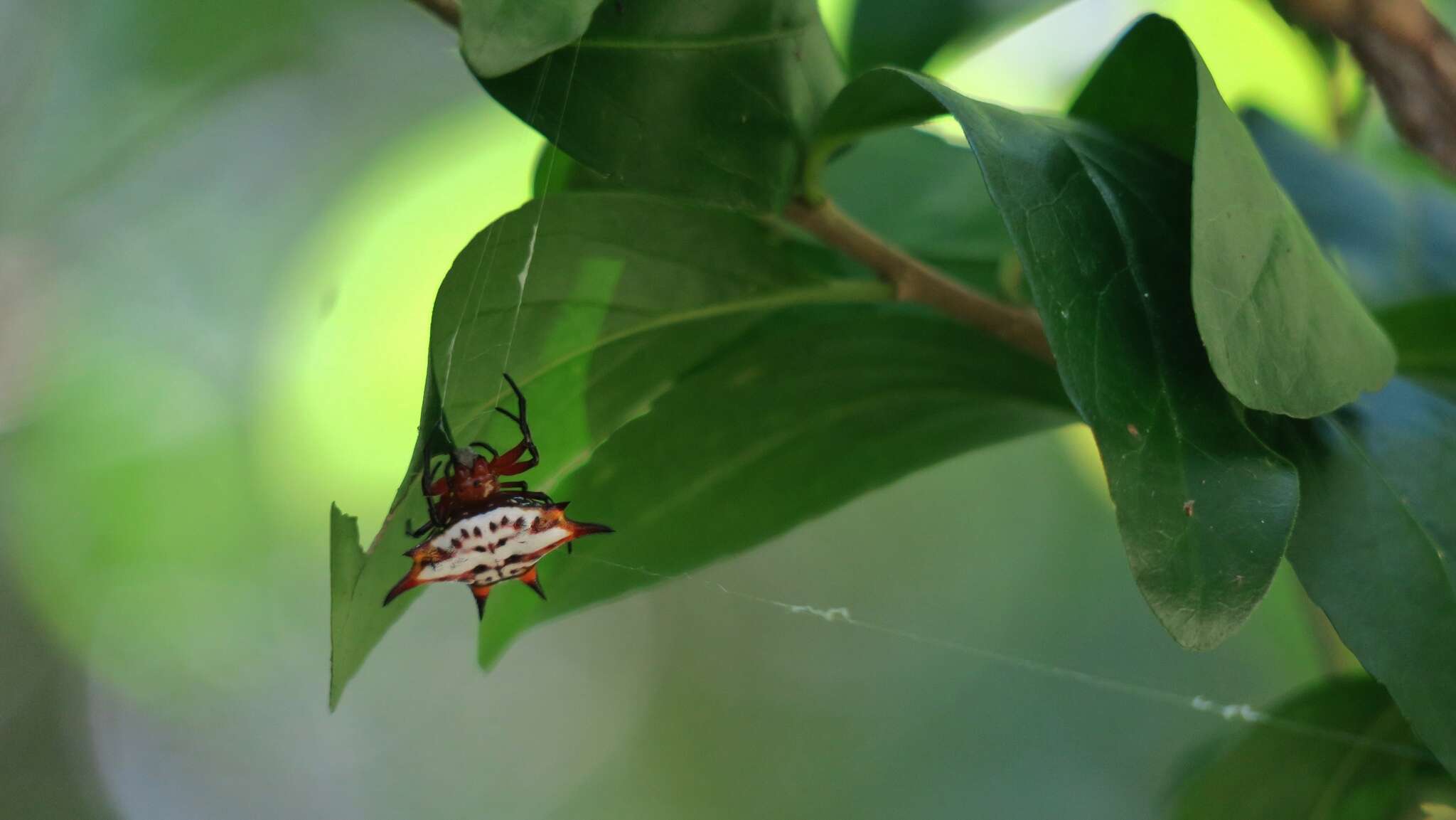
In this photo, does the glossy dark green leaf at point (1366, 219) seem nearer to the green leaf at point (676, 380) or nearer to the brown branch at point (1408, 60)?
the brown branch at point (1408, 60)

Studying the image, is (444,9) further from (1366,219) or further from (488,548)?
(1366,219)

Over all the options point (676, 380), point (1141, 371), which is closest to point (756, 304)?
point (676, 380)

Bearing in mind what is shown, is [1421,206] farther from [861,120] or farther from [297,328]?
[297,328]

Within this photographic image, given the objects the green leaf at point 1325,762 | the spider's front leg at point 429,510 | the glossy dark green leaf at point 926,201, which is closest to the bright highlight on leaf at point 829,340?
the spider's front leg at point 429,510

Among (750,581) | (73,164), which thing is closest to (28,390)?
(73,164)

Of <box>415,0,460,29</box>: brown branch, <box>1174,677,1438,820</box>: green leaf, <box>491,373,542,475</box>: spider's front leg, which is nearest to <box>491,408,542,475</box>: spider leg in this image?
<box>491,373,542,475</box>: spider's front leg
